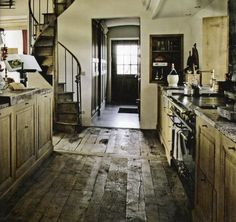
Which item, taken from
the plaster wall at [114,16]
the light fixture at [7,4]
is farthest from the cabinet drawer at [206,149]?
the light fixture at [7,4]

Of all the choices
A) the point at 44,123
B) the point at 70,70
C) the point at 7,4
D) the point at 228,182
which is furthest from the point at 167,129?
the point at 7,4

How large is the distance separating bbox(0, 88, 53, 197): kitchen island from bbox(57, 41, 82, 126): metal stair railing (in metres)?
2.50

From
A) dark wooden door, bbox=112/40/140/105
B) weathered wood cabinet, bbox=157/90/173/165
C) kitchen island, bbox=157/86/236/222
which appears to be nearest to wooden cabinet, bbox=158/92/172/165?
weathered wood cabinet, bbox=157/90/173/165

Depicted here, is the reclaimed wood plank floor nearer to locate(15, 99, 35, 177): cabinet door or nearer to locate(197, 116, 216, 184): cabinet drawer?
locate(15, 99, 35, 177): cabinet door

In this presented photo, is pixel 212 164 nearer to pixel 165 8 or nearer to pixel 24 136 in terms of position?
pixel 24 136

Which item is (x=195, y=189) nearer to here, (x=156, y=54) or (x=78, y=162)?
(x=78, y=162)

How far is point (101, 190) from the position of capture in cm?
337

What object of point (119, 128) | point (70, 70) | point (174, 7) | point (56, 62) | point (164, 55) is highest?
point (174, 7)

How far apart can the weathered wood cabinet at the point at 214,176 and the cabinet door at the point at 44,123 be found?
7.62 feet

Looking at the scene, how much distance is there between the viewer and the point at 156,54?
6.93 m

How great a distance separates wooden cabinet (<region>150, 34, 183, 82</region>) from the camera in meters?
6.81

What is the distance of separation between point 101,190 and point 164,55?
4.28 m

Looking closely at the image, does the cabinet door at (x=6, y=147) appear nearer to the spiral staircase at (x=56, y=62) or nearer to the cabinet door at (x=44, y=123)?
the cabinet door at (x=44, y=123)

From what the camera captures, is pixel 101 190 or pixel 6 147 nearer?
pixel 6 147
